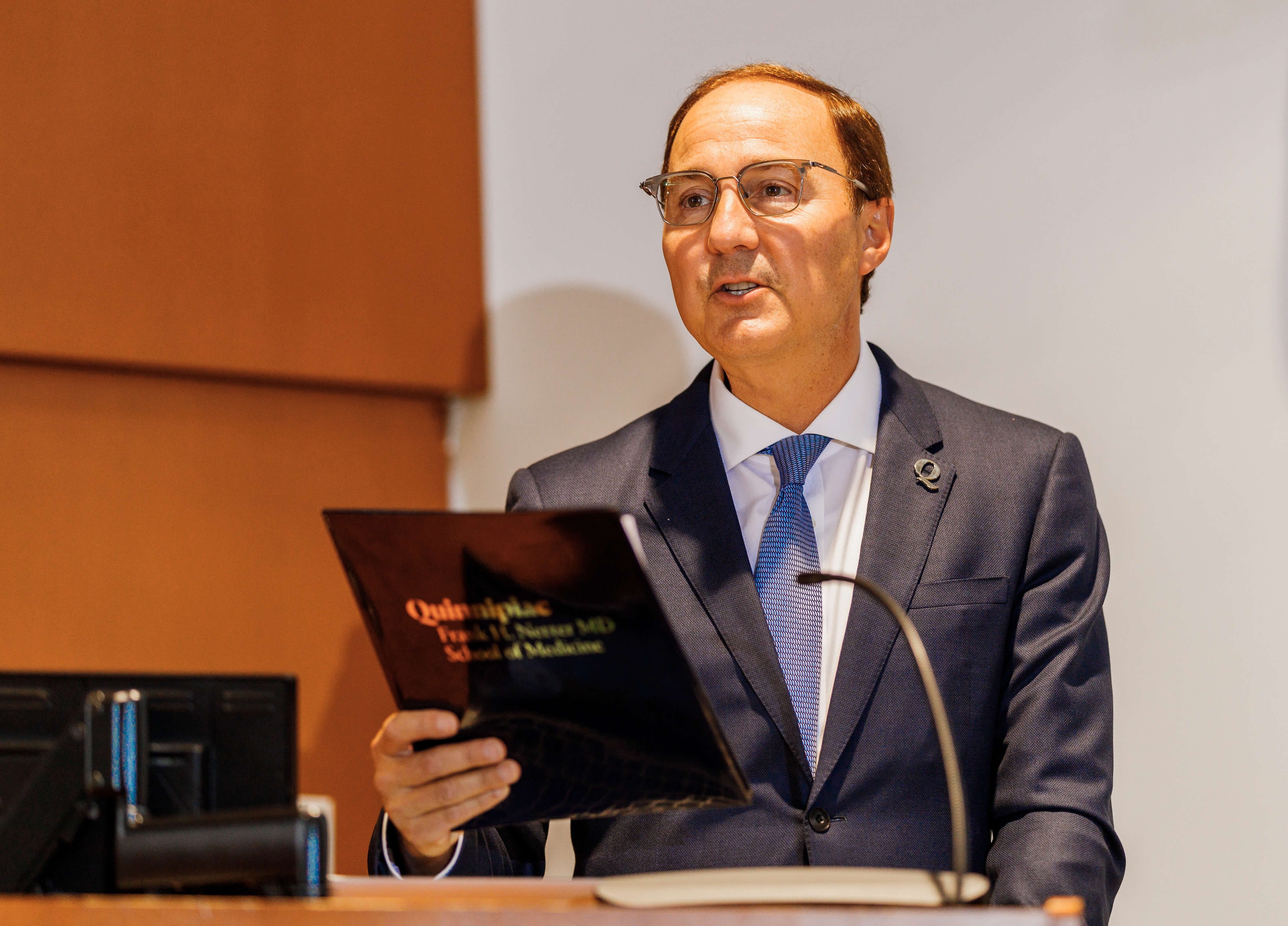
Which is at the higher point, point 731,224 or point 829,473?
point 731,224

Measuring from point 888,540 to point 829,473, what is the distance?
0.17m

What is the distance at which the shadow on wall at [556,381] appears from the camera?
279 centimetres

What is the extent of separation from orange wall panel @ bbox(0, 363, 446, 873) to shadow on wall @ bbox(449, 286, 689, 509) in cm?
16

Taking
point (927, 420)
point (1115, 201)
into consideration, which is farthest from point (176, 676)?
point (1115, 201)

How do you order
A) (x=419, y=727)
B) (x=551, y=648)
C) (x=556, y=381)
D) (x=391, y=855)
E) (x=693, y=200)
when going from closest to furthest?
(x=551, y=648), (x=419, y=727), (x=391, y=855), (x=693, y=200), (x=556, y=381)

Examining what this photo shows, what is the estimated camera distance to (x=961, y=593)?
1.73m

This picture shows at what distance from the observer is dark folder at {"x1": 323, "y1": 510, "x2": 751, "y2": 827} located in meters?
1.12

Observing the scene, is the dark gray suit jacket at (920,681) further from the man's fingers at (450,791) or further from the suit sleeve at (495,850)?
the man's fingers at (450,791)

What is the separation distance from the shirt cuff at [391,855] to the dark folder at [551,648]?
295mm

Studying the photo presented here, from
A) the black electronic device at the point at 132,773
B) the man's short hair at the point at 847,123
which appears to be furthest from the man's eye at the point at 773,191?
the black electronic device at the point at 132,773

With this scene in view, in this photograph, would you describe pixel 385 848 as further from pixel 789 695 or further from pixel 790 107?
pixel 790 107

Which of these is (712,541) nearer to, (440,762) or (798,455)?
(798,455)

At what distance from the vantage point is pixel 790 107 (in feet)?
6.29

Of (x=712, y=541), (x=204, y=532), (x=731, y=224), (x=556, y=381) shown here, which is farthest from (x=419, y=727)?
(x=556, y=381)
